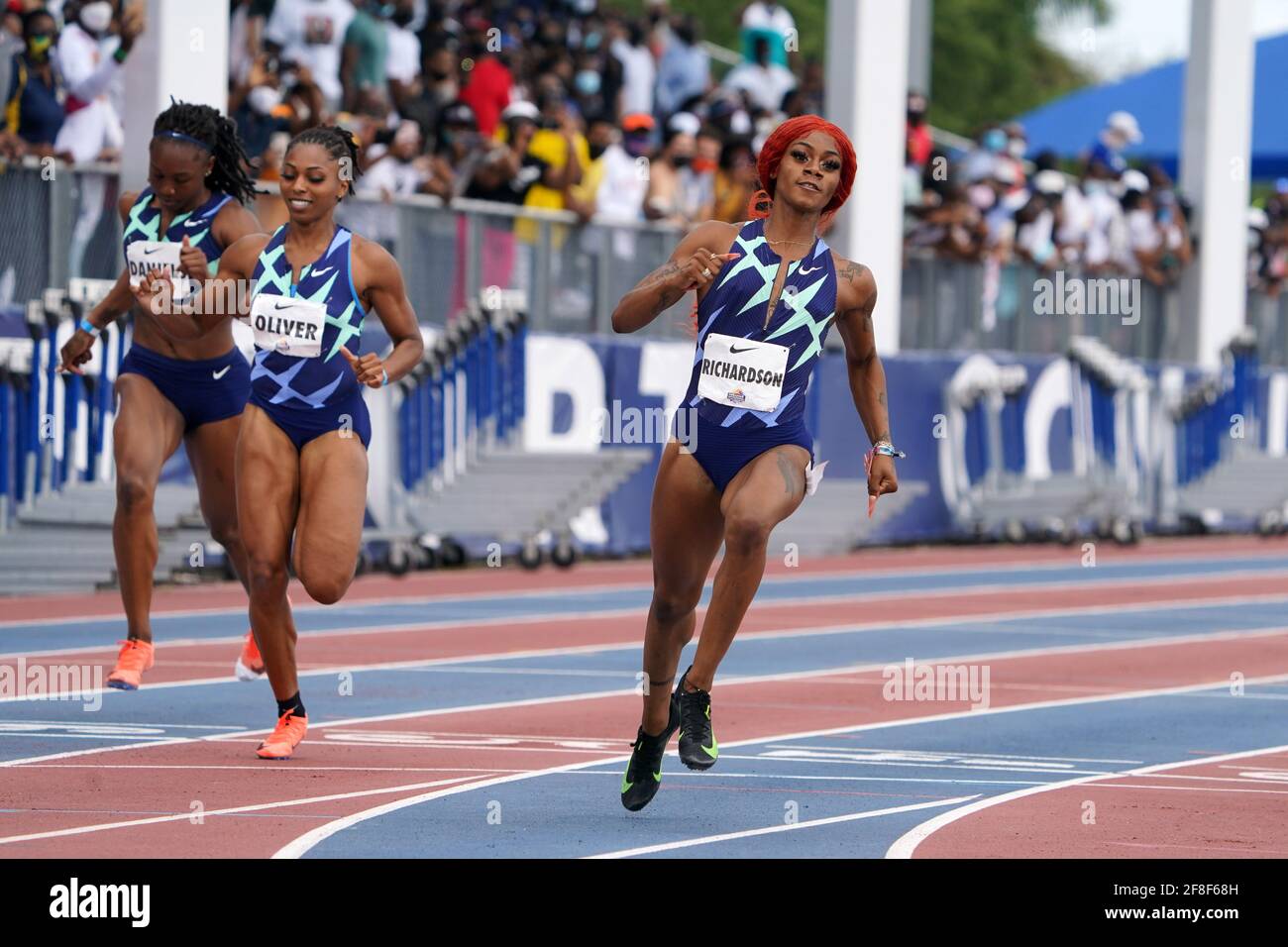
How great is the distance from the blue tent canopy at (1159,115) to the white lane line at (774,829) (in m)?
26.9

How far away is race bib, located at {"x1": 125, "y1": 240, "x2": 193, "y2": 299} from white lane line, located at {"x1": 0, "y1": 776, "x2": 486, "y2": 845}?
2.82 m

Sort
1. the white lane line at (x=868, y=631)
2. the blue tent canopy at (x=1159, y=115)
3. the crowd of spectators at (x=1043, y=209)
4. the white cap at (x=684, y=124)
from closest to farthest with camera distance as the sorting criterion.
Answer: the white lane line at (x=868, y=631), the white cap at (x=684, y=124), the crowd of spectators at (x=1043, y=209), the blue tent canopy at (x=1159, y=115)

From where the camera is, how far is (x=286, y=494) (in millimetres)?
9383

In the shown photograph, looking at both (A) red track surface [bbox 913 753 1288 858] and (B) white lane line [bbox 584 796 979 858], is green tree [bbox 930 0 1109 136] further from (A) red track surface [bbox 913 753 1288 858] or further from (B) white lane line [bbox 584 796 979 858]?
(B) white lane line [bbox 584 796 979 858]

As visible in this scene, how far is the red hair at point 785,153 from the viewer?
843 cm

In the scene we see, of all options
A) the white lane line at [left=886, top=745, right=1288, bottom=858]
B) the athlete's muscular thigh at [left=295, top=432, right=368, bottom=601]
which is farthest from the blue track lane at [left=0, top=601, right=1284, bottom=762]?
the white lane line at [left=886, top=745, right=1288, bottom=858]

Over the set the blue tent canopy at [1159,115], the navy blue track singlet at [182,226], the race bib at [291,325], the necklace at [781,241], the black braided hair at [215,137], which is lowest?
the race bib at [291,325]

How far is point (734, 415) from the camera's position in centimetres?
847

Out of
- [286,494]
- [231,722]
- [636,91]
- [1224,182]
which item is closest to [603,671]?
[231,722]

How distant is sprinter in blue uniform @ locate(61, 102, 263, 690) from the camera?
10781mm

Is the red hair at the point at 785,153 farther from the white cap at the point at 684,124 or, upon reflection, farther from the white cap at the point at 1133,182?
the white cap at the point at 1133,182

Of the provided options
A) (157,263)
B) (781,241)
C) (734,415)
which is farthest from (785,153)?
(157,263)

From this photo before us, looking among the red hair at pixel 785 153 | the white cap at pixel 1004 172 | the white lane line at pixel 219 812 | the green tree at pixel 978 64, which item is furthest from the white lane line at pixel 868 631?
the green tree at pixel 978 64

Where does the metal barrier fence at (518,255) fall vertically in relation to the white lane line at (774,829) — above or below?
above
